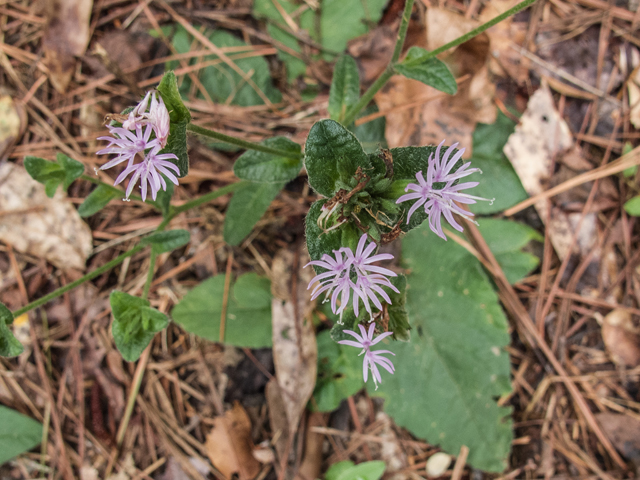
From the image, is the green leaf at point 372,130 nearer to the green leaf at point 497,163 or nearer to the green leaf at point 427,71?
the green leaf at point 497,163

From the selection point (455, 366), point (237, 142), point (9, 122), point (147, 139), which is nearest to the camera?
point (147, 139)

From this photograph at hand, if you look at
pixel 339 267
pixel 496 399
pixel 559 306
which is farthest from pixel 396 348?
pixel 339 267

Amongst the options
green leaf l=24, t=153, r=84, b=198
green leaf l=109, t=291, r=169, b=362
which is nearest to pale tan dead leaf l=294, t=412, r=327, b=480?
green leaf l=109, t=291, r=169, b=362

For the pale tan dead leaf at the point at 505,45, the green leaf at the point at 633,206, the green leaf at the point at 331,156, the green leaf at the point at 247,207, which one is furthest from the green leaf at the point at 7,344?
the green leaf at the point at 633,206

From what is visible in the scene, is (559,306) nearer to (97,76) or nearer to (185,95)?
(185,95)

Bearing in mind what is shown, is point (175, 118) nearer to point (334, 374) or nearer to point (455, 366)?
point (334, 374)

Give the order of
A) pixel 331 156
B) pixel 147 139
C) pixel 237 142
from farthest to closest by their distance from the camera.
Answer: pixel 237 142 → pixel 331 156 → pixel 147 139

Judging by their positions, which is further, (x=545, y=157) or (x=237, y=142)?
(x=545, y=157)

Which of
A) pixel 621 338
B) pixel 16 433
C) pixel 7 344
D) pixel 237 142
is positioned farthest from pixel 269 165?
pixel 621 338
